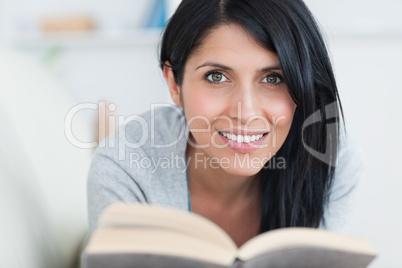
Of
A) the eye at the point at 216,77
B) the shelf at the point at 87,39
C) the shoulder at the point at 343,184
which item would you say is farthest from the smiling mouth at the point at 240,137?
the shelf at the point at 87,39

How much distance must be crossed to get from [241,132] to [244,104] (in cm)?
8

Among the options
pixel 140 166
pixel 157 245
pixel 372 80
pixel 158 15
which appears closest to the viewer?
pixel 157 245

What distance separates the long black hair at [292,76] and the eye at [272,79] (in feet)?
0.17

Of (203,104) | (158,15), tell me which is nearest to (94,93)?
(158,15)

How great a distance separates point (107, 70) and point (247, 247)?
198 cm

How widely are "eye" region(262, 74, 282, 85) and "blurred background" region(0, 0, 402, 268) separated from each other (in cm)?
63

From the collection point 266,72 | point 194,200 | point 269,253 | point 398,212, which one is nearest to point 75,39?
point 194,200

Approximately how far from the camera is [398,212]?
2270 millimetres

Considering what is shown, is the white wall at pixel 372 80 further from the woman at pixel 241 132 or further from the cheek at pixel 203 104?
the cheek at pixel 203 104

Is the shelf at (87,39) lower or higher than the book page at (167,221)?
higher

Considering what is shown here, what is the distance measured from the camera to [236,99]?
1031mm

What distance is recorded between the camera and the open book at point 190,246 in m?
0.67

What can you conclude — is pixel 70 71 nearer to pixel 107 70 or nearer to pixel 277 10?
pixel 107 70

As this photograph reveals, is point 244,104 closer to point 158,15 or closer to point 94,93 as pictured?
point 158,15
